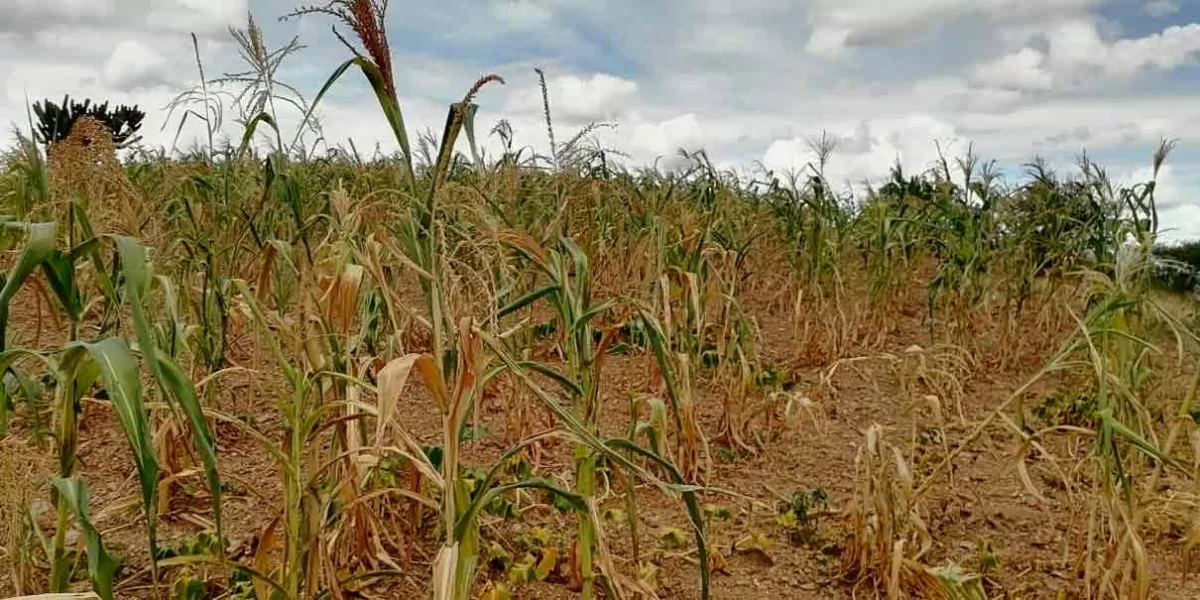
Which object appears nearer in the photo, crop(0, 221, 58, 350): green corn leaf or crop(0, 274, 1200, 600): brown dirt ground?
crop(0, 221, 58, 350): green corn leaf

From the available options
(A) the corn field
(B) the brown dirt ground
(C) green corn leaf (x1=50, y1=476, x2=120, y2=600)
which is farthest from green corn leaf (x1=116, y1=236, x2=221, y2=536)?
(B) the brown dirt ground

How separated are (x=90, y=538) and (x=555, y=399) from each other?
2.05m

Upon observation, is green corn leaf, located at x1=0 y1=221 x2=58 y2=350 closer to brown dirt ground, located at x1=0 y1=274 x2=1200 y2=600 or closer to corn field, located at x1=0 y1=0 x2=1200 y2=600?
corn field, located at x1=0 y1=0 x2=1200 y2=600

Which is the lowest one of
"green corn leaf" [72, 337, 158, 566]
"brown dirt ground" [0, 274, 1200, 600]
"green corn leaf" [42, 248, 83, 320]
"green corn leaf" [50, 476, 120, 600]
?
"brown dirt ground" [0, 274, 1200, 600]

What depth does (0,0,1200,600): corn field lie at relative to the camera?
4.33ft

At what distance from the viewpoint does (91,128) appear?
3.37 metres

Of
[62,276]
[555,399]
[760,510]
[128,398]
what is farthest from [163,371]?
[555,399]

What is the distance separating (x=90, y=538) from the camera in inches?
47.3

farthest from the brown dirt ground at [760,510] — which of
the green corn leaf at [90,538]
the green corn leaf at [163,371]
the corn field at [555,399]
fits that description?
the green corn leaf at [163,371]

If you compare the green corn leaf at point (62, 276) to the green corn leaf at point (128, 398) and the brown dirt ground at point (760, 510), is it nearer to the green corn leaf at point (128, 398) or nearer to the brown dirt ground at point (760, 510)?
the green corn leaf at point (128, 398)

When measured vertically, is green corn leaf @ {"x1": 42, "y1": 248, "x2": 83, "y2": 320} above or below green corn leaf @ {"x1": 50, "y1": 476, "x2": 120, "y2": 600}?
above

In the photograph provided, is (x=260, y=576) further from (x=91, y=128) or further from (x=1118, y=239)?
(x=1118, y=239)

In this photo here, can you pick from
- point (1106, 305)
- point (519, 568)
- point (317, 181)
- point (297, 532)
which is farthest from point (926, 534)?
point (317, 181)

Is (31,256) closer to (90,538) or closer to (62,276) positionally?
(62,276)
